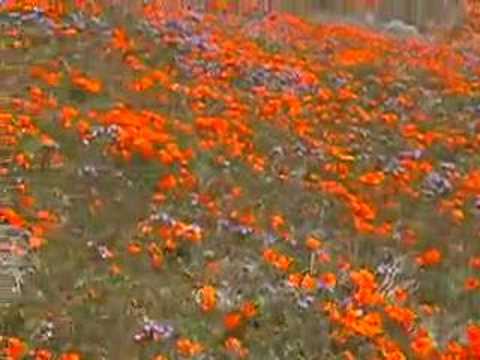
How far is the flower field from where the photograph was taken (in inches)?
322

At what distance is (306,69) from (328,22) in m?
6.01

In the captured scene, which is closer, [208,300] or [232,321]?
[232,321]

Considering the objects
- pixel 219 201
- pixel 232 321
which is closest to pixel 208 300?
pixel 232 321

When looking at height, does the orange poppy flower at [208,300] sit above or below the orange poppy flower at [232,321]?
above

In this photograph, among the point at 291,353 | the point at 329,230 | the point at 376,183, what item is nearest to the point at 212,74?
the point at 376,183

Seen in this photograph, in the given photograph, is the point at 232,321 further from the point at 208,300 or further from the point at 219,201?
the point at 219,201

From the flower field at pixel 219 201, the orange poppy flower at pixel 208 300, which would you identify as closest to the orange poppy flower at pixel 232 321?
the flower field at pixel 219 201

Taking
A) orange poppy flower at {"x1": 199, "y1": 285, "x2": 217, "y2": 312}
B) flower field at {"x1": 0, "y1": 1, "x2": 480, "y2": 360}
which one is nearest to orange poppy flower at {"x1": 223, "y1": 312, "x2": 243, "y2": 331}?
flower field at {"x1": 0, "y1": 1, "x2": 480, "y2": 360}

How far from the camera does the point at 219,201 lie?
988 cm

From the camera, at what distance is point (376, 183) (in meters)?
11.0

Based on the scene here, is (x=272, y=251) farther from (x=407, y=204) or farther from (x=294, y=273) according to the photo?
(x=407, y=204)

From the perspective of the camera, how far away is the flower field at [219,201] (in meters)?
8.17

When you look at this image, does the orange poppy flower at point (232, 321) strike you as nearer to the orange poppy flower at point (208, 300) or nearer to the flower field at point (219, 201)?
the flower field at point (219, 201)

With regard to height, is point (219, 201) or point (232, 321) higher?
point (219, 201)
